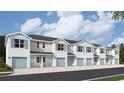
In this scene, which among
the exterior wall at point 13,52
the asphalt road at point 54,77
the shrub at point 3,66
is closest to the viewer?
the asphalt road at point 54,77

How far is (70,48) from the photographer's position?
44500mm

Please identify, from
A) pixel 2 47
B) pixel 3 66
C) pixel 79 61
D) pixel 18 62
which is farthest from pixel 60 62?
pixel 3 66

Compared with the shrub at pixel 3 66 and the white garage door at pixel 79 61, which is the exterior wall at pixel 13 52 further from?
the white garage door at pixel 79 61

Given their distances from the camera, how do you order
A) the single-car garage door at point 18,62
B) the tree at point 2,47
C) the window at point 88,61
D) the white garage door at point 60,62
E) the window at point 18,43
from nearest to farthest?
the single-car garage door at point 18,62 < the window at point 18,43 < the tree at point 2,47 < the white garage door at point 60,62 < the window at point 88,61

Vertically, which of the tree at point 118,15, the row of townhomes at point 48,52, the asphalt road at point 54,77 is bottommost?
the asphalt road at point 54,77

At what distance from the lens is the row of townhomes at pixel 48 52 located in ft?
107

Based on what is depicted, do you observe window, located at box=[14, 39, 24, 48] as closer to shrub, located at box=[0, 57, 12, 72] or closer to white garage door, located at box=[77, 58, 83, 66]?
shrub, located at box=[0, 57, 12, 72]

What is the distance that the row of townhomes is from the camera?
107 ft

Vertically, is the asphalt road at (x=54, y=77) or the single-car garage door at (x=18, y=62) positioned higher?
the single-car garage door at (x=18, y=62)

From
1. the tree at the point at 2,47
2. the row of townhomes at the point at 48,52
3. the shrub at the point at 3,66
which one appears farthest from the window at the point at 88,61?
the shrub at the point at 3,66

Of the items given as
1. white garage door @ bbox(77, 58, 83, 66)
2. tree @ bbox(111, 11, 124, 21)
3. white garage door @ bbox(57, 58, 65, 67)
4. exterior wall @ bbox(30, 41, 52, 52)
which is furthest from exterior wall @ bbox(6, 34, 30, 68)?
tree @ bbox(111, 11, 124, 21)
